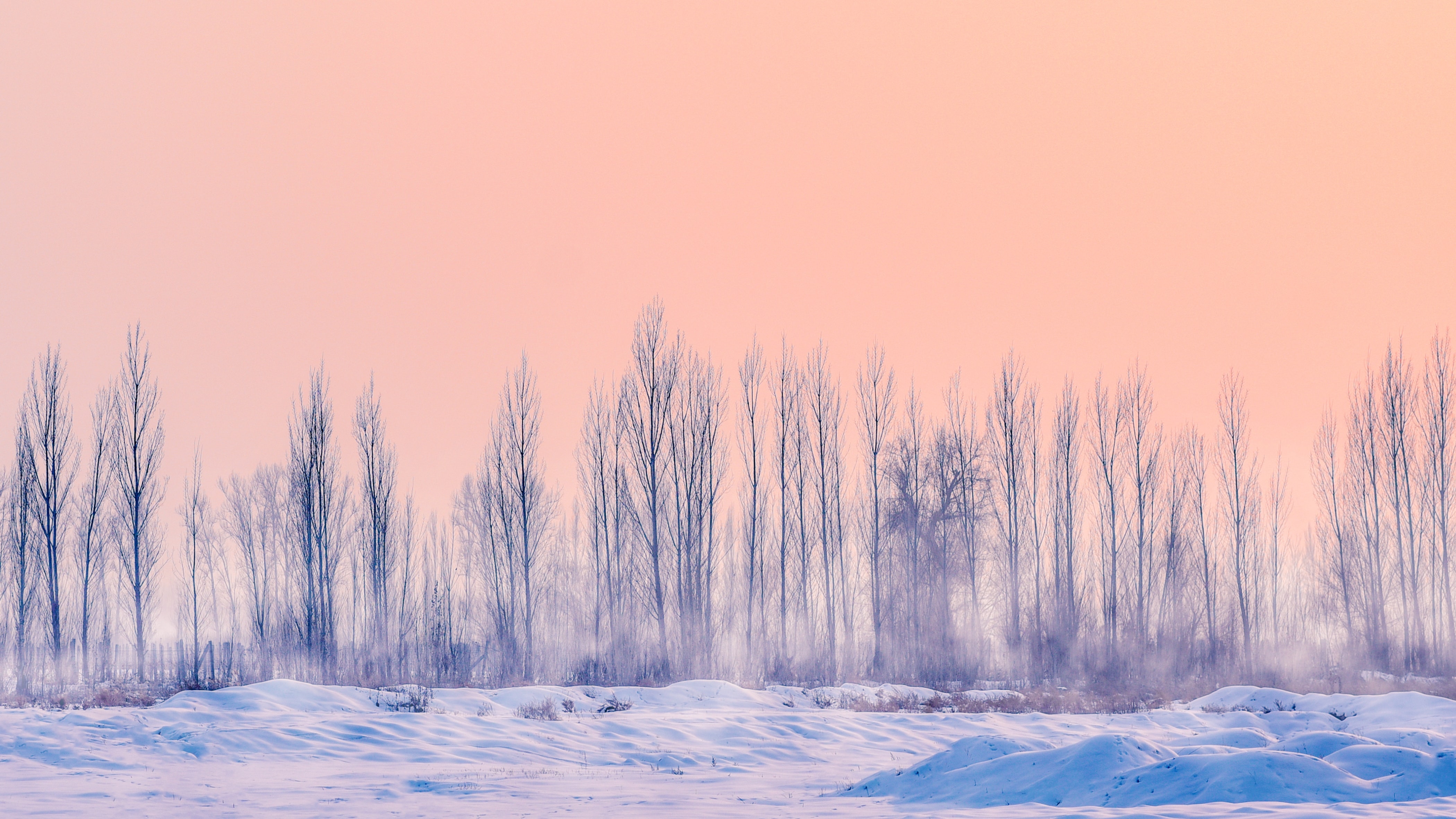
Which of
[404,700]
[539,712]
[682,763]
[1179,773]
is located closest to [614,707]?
[539,712]

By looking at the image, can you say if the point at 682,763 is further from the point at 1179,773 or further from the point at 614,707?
the point at 614,707

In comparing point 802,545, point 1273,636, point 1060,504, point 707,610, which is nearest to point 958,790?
point 707,610

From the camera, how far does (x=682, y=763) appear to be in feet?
45.9

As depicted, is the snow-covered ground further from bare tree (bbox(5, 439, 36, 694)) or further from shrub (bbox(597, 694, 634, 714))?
bare tree (bbox(5, 439, 36, 694))

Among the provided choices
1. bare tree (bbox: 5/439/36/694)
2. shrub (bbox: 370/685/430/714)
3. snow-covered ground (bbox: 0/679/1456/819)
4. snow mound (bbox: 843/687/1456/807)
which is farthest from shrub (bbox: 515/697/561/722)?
bare tree (bbox: 5/439/36/694)

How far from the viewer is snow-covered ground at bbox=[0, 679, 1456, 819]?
1023 centimetres

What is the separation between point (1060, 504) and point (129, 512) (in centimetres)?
3041

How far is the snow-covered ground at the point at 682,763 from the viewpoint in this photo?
33.6ft

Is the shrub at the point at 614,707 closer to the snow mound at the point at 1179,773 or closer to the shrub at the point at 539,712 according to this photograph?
the shrub at the point at 539,712

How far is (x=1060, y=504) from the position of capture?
39281 millimetres

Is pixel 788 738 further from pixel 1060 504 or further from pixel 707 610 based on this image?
pixel 1060 504

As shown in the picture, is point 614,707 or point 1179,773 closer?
point 1179,773

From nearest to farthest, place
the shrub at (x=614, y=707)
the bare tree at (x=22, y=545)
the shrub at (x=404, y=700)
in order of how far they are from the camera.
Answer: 1. the shrub at (x=404, y=700)
2. the shrub at (x=614, y=707)
3. the bare tree at (x=22, y=545)

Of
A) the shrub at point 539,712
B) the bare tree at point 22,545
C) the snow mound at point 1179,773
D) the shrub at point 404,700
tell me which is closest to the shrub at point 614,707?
the shrub at point 539,712
